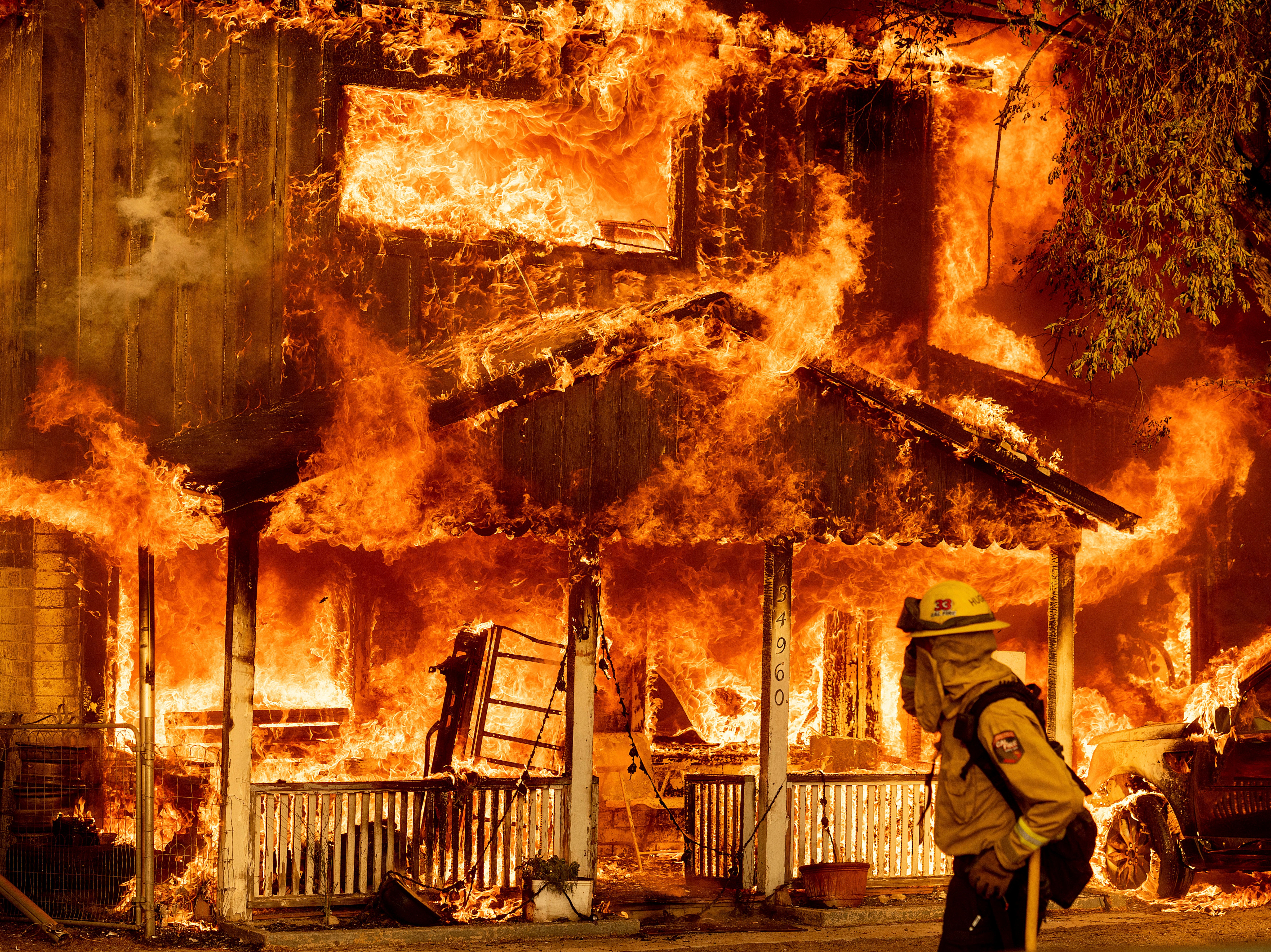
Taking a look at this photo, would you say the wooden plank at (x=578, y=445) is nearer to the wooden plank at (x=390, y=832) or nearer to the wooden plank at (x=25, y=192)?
the wooden plank at (x=390, y=832)

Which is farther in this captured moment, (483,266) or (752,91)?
(752,91)

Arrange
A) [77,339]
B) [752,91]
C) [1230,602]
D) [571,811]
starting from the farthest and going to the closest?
1. [1230,602]
2. [752,91]
3. [77,339]
4. [571,811]

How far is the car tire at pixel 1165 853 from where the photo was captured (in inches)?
467

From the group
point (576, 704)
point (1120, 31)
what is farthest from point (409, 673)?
point (1120, 31)

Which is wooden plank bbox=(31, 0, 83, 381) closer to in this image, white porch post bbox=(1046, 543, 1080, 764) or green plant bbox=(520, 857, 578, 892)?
green plant bbox=(520, 857, 578, 892)

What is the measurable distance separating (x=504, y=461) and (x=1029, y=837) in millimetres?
5747

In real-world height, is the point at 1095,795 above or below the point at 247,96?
below

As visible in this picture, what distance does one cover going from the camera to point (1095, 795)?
1277 centimetres

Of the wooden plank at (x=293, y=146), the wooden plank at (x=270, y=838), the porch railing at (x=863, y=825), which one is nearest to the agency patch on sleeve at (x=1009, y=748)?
the porch railing at (x=863, y=825)

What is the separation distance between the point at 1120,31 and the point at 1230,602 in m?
7.34

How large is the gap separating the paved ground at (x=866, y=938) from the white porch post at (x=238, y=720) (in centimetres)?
40

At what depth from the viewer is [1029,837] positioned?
5.45 metres

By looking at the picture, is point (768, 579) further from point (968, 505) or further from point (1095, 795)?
point (1095, 795)

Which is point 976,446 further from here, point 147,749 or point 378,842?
point 147,749
